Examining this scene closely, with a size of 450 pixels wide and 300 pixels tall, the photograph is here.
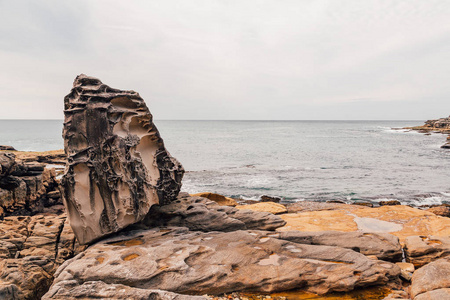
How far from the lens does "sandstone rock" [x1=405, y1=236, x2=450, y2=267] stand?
728cm

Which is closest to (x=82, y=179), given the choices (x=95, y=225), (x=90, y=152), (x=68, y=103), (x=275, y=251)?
(x=90, y=152)

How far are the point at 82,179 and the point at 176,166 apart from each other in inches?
127

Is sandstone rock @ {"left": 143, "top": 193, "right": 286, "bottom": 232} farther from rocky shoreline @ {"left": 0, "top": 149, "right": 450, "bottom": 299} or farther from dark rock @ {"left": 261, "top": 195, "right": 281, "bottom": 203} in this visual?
dark rock @ {"left": 261, "top": 195, "right": 281, "bottom": 203}

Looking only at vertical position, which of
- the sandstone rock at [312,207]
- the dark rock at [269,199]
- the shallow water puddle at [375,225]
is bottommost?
the dark rock at [269,199]

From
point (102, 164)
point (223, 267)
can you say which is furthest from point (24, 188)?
point (223, 267)

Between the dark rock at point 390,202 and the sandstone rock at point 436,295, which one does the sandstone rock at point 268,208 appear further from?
the sandstone rock at point 436,295

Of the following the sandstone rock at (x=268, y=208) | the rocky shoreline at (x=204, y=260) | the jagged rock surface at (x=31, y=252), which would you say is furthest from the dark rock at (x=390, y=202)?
the jagged rock surface at (x=31, y=252)

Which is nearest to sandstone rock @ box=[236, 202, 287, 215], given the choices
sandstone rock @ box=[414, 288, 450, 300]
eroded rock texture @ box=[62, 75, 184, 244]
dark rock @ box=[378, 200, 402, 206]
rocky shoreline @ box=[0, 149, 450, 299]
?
rocky shoreline @ box=[0, 149, 450, 299]

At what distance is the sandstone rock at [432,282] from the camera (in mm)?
5289

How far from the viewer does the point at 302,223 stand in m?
11.5

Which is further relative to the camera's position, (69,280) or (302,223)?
(302,223)

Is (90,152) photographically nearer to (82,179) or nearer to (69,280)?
(82,179)

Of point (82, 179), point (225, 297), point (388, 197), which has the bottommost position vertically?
point (388, 197)

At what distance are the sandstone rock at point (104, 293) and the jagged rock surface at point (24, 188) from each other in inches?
296
